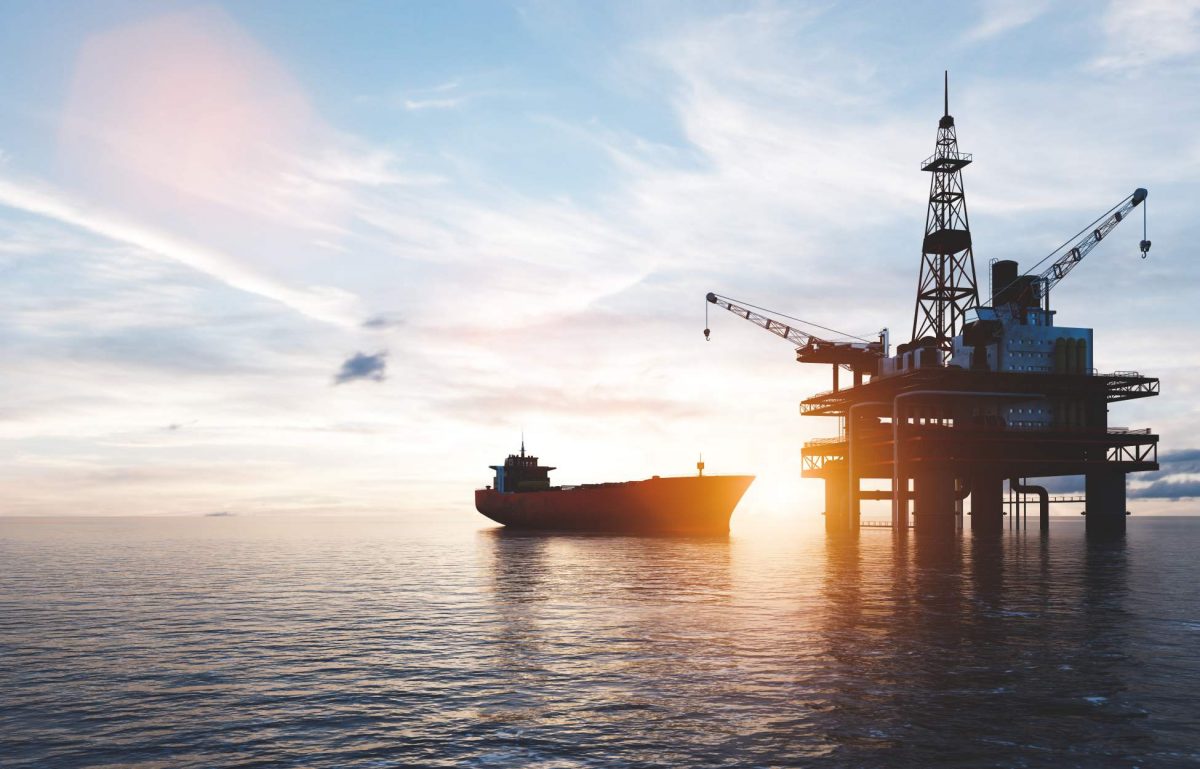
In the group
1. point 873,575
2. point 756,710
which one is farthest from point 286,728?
point 873,575

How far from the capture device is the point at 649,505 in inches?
3974

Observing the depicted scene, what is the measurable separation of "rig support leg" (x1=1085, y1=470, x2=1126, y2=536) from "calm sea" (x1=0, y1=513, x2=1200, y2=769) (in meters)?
57.5

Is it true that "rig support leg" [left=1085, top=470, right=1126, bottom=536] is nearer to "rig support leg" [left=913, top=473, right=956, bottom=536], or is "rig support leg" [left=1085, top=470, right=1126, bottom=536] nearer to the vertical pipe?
"rig support leg" [left=913, top=473, right=956, bottom=536]

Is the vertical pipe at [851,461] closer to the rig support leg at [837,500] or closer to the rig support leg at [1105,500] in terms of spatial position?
the rig support leg at [837,500]

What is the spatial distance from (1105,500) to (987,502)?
12178 millimetres

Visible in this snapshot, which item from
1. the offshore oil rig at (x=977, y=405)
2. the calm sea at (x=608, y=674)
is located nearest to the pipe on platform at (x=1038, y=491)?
the offshore oil rig at (x=977, y=405)

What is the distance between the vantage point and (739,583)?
4838 centimetres

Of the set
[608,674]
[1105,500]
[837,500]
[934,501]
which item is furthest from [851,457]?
[608,674]

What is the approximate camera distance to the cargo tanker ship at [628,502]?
98.9 meters

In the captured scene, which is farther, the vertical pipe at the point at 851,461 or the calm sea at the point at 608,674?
the vertical pipe at the point at 851,461

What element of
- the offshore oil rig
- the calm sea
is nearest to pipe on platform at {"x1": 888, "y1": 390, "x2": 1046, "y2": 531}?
the offshore oil rig

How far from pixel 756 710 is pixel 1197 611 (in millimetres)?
27075

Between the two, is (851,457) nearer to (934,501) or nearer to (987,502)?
(934,501)

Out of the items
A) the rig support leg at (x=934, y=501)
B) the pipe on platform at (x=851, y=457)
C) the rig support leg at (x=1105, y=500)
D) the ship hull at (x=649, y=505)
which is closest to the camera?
the rig support leg at (x=934, y=501)
